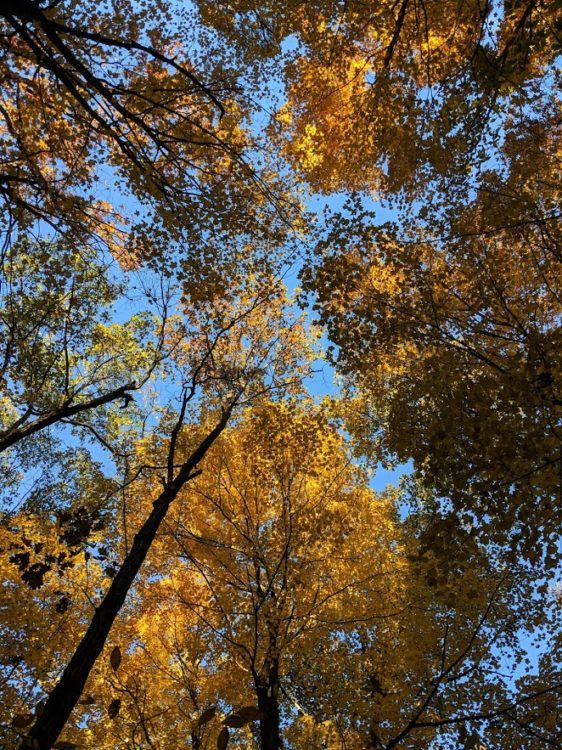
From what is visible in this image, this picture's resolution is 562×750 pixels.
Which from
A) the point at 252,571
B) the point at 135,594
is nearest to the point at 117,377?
the point at 135,594

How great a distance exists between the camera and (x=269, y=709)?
6555 mm

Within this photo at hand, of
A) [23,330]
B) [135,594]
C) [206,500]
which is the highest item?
[23,330]

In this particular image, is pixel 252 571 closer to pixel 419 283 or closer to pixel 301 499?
pixel 301 499

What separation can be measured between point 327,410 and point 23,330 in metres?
7.69

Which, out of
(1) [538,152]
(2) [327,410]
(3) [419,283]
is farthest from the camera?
(2) [327,410]

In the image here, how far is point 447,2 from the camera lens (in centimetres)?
884

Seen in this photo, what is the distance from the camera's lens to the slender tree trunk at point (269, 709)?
6262 millimetres

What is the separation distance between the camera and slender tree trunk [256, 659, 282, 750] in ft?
20.5

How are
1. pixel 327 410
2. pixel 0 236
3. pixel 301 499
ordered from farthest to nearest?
1. pixel 327 410
2. pixel 301 499
3. pixel 0 236

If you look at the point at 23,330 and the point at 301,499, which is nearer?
the point at 23,330

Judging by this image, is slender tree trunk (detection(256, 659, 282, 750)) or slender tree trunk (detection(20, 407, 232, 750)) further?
slender tree trunk (detection(256, 659, 282, 750))

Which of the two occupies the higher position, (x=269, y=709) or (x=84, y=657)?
(x=269, y=709)

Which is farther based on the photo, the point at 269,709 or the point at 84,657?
the point at 269,709

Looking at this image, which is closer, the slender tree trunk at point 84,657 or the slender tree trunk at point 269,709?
the slender tree trunk at point 84,657
